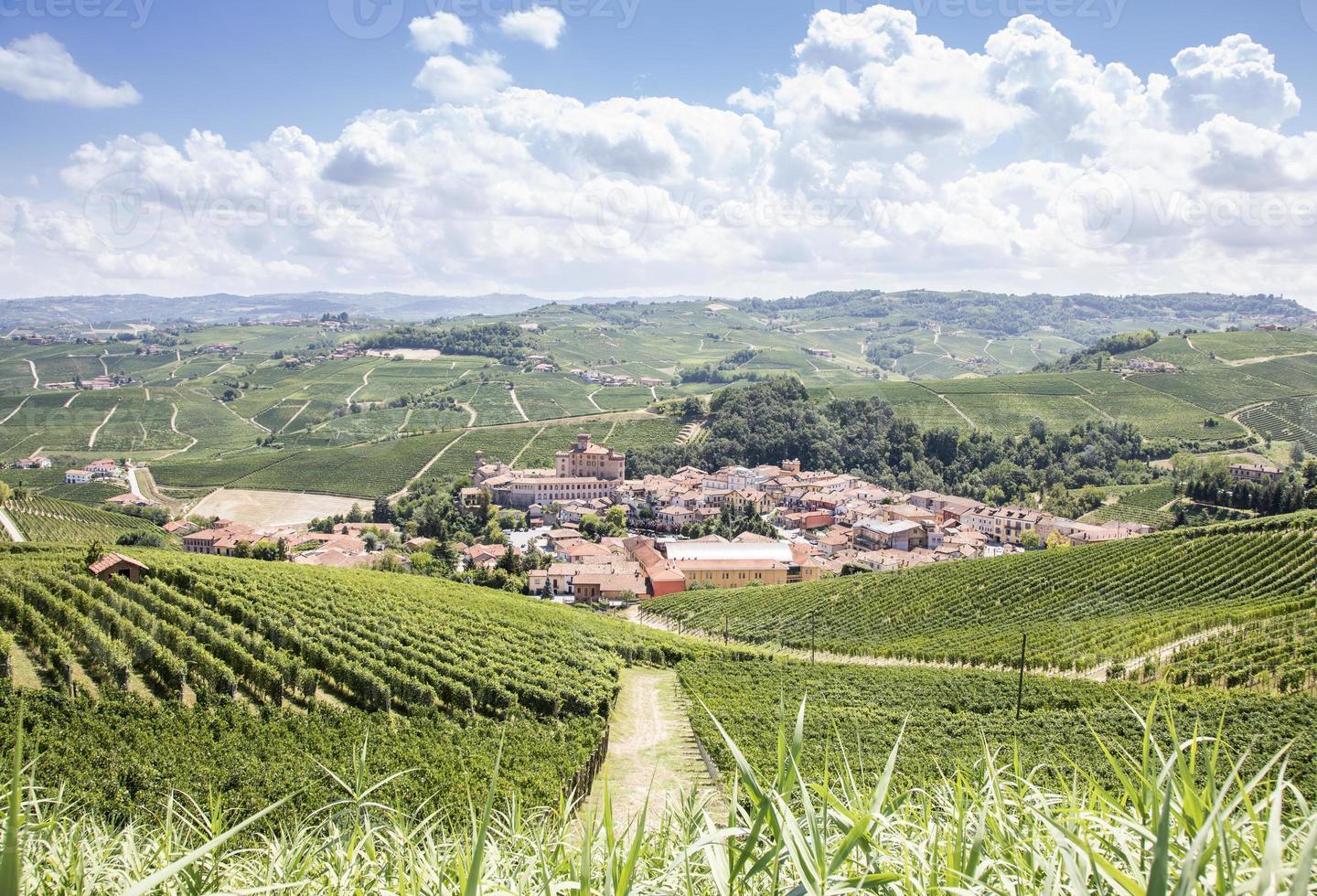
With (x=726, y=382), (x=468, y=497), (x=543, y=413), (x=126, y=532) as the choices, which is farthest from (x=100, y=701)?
(x=726, y=382)

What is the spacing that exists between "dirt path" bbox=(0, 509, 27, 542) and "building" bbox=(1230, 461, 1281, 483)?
89988 millimetres

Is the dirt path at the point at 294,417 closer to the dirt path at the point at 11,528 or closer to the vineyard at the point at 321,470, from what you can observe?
the vineyard at the point at 321,470

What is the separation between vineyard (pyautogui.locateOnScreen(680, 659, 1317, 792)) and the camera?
1983cm

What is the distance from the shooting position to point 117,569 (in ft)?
102

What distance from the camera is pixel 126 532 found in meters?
60.4

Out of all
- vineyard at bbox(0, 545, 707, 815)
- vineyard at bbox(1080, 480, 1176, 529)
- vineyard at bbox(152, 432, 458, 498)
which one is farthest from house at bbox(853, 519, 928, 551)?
vineyard at bbox(152, 432, 458, 498)

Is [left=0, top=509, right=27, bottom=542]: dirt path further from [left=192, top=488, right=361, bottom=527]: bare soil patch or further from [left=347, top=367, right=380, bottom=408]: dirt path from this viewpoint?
[left=347, top=367, right=380, bottom=408]: dirt path

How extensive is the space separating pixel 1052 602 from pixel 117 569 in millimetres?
40596

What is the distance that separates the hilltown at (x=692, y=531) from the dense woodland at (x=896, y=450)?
14.3 feet

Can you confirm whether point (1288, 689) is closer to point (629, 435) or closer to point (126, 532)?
point (126, 532)

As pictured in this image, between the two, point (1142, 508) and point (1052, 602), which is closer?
point (1052, 602)

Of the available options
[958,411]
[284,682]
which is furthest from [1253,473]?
[284,682]

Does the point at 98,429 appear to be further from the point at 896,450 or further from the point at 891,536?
the point at 896,450

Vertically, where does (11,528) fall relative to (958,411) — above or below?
below
